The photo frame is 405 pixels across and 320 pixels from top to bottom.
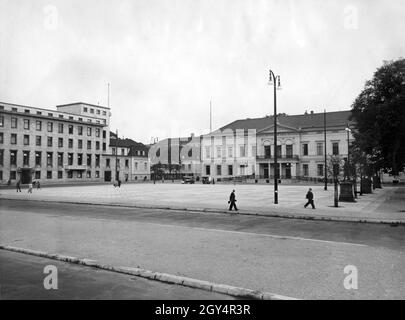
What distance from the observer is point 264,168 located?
86062 millimetres

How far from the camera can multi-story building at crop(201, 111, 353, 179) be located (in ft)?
260

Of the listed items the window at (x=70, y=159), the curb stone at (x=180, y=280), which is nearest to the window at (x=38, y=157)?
the window at (x=70, y=159)

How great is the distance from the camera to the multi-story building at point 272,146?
3120 inches

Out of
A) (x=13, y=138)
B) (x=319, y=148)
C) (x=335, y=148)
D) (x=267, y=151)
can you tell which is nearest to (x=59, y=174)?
(x=13, y=138)

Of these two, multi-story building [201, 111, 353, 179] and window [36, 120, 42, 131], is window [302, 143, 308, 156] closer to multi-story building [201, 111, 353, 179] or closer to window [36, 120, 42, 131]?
multi-story building [201, 111, 353, 179]

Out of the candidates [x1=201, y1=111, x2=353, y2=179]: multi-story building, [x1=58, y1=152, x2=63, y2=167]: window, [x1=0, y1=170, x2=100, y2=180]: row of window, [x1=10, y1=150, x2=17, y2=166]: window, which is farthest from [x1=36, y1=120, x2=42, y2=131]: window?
[x1=201, y1=111, x2=353, y2=179]: multi-story building

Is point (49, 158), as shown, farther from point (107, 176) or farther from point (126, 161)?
point (126, 161)

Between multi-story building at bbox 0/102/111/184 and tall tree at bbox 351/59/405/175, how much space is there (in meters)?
58.2

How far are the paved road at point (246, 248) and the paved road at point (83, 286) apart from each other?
28.3 inches

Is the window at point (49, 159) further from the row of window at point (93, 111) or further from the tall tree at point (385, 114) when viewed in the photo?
the tall tree at point (385, 114)

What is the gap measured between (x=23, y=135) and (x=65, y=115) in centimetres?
1241

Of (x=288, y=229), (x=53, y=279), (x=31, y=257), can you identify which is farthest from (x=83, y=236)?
(x=288, y=229)

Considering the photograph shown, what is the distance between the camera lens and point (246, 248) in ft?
33.0
